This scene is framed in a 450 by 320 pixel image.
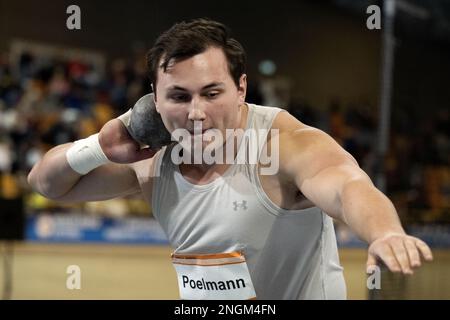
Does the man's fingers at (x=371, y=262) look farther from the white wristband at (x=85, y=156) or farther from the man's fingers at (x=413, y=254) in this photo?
the white wristband at (x=85, y=156)

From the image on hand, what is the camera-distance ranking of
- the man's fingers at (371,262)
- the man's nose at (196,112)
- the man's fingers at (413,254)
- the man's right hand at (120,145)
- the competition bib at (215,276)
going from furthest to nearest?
the man's right hand at (120,145) → the competition bib at (215,276) → the man's nose at (196,112) → the man's fingers at (371,262) → the man's fingers at (413,254)

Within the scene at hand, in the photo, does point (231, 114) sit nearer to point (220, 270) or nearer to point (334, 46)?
point (220, 270)

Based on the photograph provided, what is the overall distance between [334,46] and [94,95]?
449 cm

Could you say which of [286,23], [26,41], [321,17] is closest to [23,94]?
[26,41]

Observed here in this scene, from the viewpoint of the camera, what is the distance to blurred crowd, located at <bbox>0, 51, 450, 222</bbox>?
8.88 metres

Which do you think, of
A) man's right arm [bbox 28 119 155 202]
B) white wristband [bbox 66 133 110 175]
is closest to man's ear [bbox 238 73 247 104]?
man's right arm [bbox 28 119 155 202]

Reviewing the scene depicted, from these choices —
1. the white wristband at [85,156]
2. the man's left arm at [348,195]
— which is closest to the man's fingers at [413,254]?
the man's left arm at [348,195]

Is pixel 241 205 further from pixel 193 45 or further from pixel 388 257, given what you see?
pixel 388 257

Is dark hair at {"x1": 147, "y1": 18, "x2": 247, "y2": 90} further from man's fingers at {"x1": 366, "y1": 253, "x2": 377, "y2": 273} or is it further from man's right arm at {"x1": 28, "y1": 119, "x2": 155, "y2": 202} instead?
man's fingers at {"x1": 366, "y1": 253, "x2": 377, "y2": 273}

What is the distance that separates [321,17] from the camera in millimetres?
12852

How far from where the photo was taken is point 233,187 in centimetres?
239

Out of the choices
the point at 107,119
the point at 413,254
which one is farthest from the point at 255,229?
the point at 107,119

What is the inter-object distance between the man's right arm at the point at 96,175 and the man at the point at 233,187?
23cm

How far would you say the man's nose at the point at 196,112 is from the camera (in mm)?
2303
